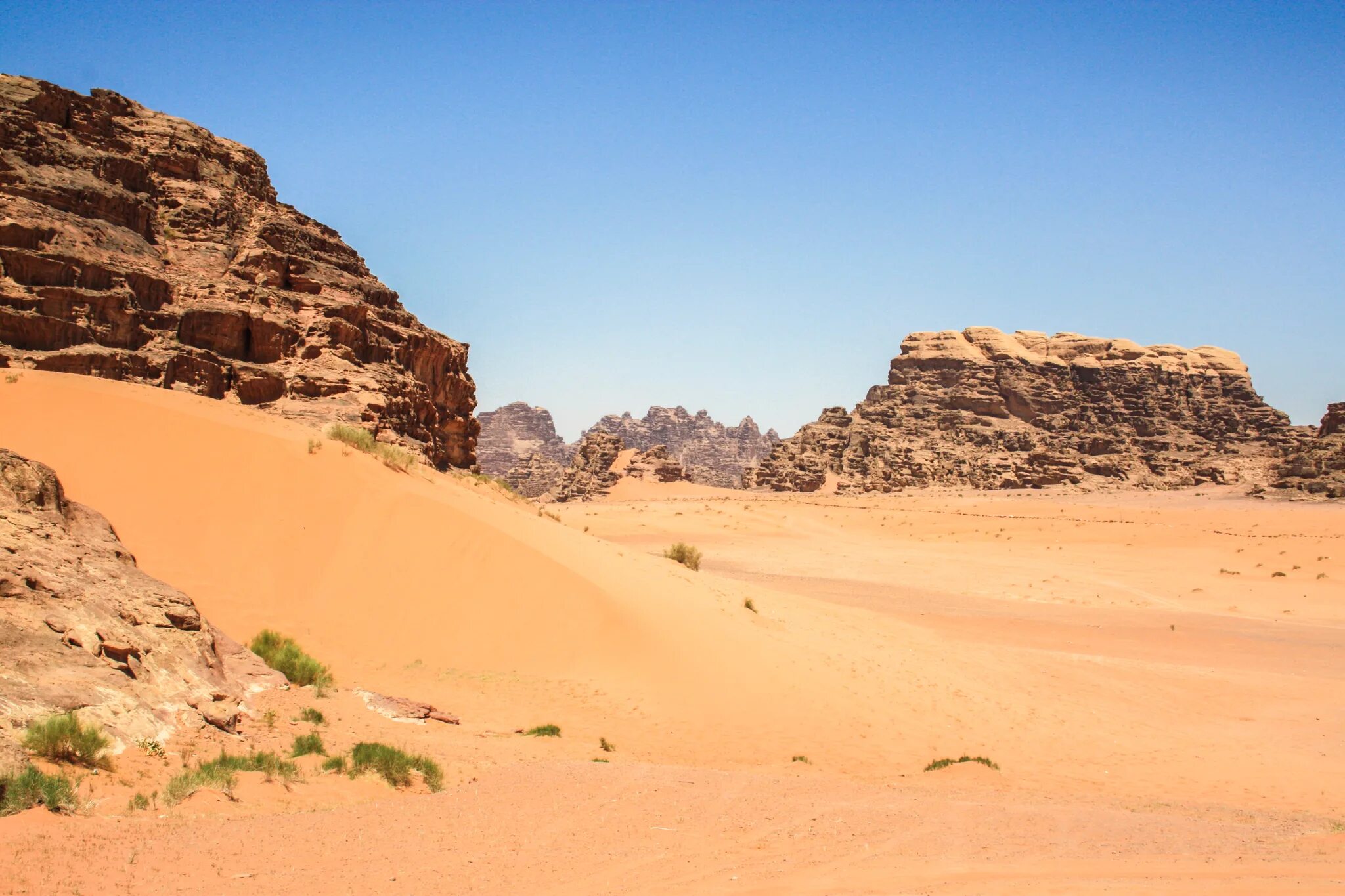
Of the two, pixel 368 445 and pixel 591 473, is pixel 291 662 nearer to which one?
pixel 368 445

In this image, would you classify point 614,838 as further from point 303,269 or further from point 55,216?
point 303,269

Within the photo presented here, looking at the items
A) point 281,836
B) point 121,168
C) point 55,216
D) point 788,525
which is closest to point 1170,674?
point 281,836

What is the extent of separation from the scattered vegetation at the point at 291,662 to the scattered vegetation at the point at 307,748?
5.51 ft

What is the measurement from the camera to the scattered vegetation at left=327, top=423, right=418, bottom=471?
48.1ft

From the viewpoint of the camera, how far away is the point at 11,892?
379 cm

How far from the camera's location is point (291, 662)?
8.66 meters

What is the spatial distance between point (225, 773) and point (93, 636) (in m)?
1.64

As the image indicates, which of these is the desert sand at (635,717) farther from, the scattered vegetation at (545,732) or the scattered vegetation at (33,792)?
the scattered vegetation at (545,732)

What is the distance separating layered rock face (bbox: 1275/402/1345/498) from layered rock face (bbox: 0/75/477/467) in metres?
66.8

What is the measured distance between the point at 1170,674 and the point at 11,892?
17.1m

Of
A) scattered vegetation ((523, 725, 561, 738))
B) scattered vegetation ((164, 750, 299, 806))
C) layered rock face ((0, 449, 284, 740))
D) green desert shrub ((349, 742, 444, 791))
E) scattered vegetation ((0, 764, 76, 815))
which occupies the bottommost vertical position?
scattered vegetation ((523, 725, 561, 738))

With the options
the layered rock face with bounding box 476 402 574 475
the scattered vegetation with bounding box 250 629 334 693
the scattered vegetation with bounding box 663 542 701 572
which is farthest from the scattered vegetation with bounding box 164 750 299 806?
the layered rock face with bounding box 476 402 574 475

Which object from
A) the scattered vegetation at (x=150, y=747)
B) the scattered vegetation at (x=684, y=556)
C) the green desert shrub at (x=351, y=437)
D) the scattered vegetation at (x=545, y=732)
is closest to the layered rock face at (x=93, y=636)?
the scattered vegetation at (x=150, y=747)

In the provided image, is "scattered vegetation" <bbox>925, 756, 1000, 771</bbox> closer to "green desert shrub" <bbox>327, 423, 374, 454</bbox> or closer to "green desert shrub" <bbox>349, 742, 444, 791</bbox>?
Answer: "green desert shrub" <bbox>349, 742, 444, 791</bbox>
